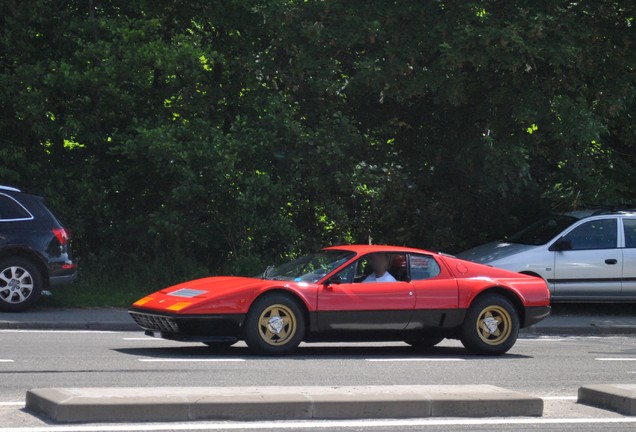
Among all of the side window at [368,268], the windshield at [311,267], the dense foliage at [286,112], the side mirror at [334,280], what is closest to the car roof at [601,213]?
the dense foliage at [286,112]

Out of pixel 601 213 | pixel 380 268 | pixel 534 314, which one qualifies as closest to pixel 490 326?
pixel 534 314

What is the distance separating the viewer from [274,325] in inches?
483

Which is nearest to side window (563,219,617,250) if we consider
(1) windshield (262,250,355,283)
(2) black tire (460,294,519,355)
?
(2) black tire (460,294,519,355)

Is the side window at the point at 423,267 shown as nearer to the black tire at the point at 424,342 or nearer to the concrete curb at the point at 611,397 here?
the black tire at the point at 424,342

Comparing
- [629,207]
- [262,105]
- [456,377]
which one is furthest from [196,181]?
[456,377]

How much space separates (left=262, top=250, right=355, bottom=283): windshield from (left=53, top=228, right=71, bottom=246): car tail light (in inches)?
188

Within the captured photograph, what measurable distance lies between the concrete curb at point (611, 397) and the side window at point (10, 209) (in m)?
9.69

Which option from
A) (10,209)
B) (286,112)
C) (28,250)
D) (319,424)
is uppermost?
(286,112)

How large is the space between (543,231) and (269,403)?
12105 mm

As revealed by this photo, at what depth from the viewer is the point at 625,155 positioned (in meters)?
22.4

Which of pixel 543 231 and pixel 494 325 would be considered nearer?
pixel 494 325

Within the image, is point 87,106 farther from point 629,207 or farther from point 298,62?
point 629,207

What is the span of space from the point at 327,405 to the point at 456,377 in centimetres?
307

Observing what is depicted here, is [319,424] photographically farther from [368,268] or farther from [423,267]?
[423,267]
